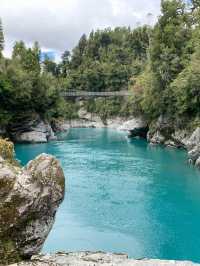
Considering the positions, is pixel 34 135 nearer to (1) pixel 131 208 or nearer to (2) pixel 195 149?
(2) pixel 195 149

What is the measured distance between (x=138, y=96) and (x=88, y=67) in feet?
190

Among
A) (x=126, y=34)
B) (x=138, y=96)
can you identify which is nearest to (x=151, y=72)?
(x=138, y=96)

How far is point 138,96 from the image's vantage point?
64750mm

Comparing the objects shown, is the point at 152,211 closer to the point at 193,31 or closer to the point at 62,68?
the point at 193,31

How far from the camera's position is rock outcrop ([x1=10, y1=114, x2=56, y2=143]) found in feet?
185

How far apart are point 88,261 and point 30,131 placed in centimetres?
4945

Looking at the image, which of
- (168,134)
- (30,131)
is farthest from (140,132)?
(30,131)

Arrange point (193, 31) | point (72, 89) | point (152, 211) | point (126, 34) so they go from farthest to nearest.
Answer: point (126, 34)
point (72, 89)
point (193, 31)
point (152, 211)

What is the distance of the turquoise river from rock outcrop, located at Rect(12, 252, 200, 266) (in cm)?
831

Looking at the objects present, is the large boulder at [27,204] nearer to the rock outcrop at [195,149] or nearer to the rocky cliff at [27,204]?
the rocky cliff at [27,204]

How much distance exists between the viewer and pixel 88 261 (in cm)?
911

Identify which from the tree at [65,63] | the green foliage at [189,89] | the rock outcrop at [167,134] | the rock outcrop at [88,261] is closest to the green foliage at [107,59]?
A: the tree at [65,63]

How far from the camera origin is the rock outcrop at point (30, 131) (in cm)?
5628

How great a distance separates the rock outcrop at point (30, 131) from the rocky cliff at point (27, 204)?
152 feet
